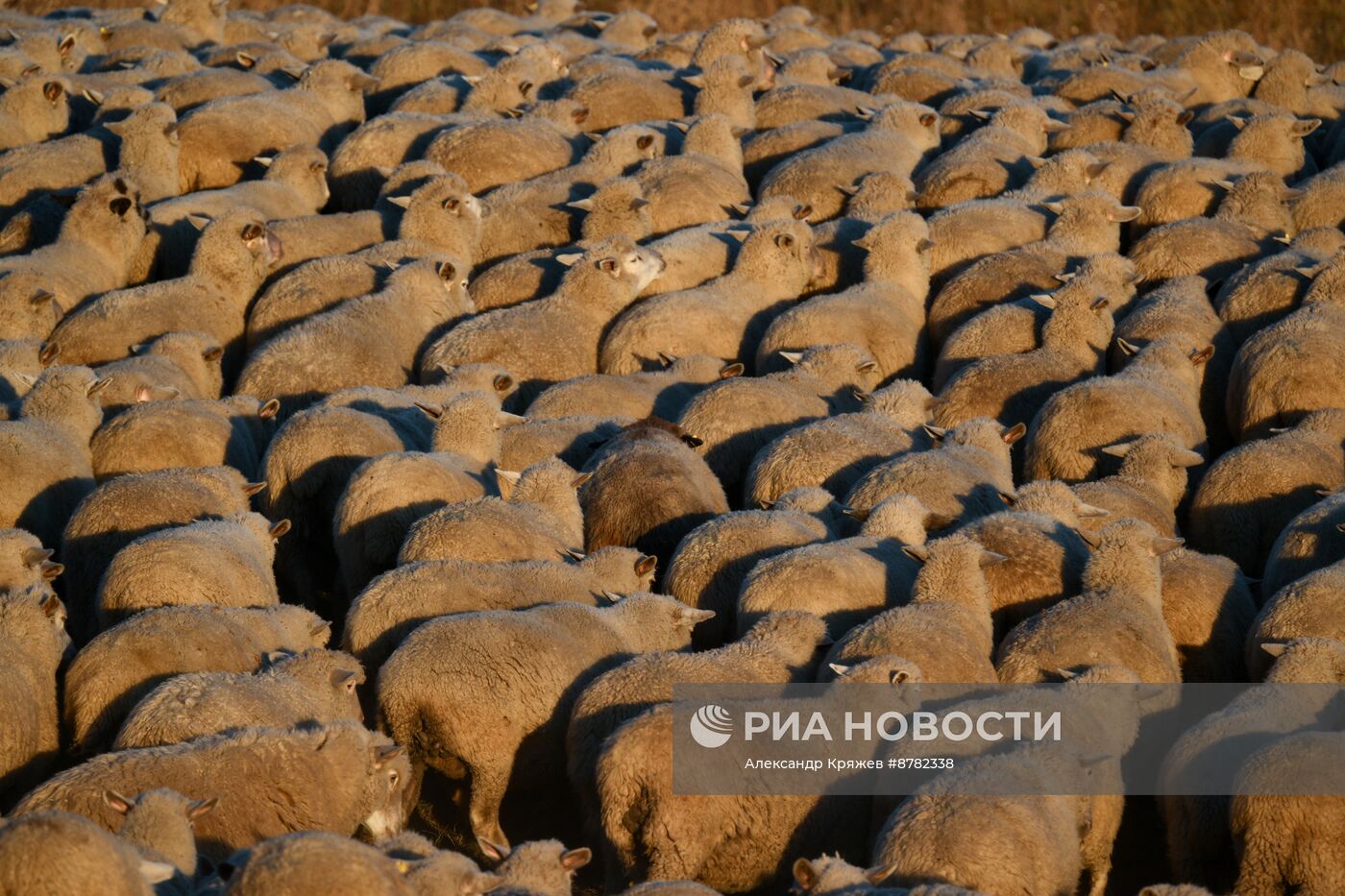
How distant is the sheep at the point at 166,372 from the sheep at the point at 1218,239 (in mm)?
6608

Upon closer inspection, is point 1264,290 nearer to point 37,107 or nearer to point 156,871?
point 156,871

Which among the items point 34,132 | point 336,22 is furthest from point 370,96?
point 336,22

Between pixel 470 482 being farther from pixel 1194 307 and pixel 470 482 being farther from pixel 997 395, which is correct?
pixel 1194 307

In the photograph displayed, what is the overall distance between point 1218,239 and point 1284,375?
8.49 ft

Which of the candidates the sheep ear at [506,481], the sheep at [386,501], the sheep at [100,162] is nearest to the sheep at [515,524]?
the sheep ear at [506,481]

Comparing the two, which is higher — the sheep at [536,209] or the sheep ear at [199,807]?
the sheep ear at [199,807]

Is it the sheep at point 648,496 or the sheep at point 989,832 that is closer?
the sheep at point 989,832

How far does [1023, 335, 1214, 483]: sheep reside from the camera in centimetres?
1049

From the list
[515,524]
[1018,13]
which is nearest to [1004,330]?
[515,524]

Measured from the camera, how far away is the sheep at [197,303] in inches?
470

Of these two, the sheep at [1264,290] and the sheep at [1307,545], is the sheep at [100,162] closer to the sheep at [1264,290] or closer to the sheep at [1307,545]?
the sheep at [1264,290]

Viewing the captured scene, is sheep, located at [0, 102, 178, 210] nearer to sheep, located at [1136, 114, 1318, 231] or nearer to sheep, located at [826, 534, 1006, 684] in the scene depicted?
sheep, located at [1136, 114, 1318, 231]

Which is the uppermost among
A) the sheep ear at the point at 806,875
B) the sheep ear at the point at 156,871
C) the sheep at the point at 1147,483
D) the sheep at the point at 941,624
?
the sheep ear at the point at 156,871

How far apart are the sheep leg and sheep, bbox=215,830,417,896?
1.95 m
